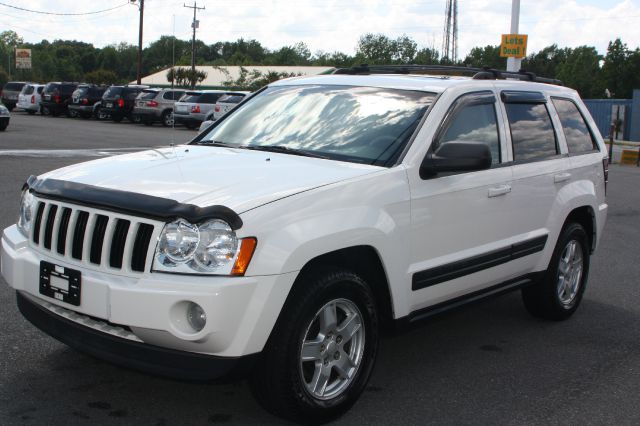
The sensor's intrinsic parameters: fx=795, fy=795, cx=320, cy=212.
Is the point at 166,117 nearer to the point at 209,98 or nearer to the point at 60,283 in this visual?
the point at 209,98

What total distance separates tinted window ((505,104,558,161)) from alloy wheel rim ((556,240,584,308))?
0.83 m

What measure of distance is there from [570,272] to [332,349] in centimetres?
296

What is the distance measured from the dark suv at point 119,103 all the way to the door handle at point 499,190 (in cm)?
3228

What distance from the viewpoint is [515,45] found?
74.0ft

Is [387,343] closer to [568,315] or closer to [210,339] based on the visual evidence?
[568,315]

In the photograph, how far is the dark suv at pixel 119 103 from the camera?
3597 centimetres

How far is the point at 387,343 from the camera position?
17.9 ft

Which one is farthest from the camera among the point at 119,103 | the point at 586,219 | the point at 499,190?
the point at 119,103

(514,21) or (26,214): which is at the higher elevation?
(514,21)

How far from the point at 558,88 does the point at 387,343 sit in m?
2.55

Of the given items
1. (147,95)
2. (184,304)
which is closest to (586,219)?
(184,304)

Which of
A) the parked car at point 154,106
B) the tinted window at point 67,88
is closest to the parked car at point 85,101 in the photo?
the tinted window at point 67,88

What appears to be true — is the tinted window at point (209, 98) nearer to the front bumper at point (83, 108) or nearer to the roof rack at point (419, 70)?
the front bumper at point (83, 108)

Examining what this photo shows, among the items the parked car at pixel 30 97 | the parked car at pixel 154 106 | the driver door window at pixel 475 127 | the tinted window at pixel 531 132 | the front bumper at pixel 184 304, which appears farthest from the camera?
the parked car at pixel 30 97
